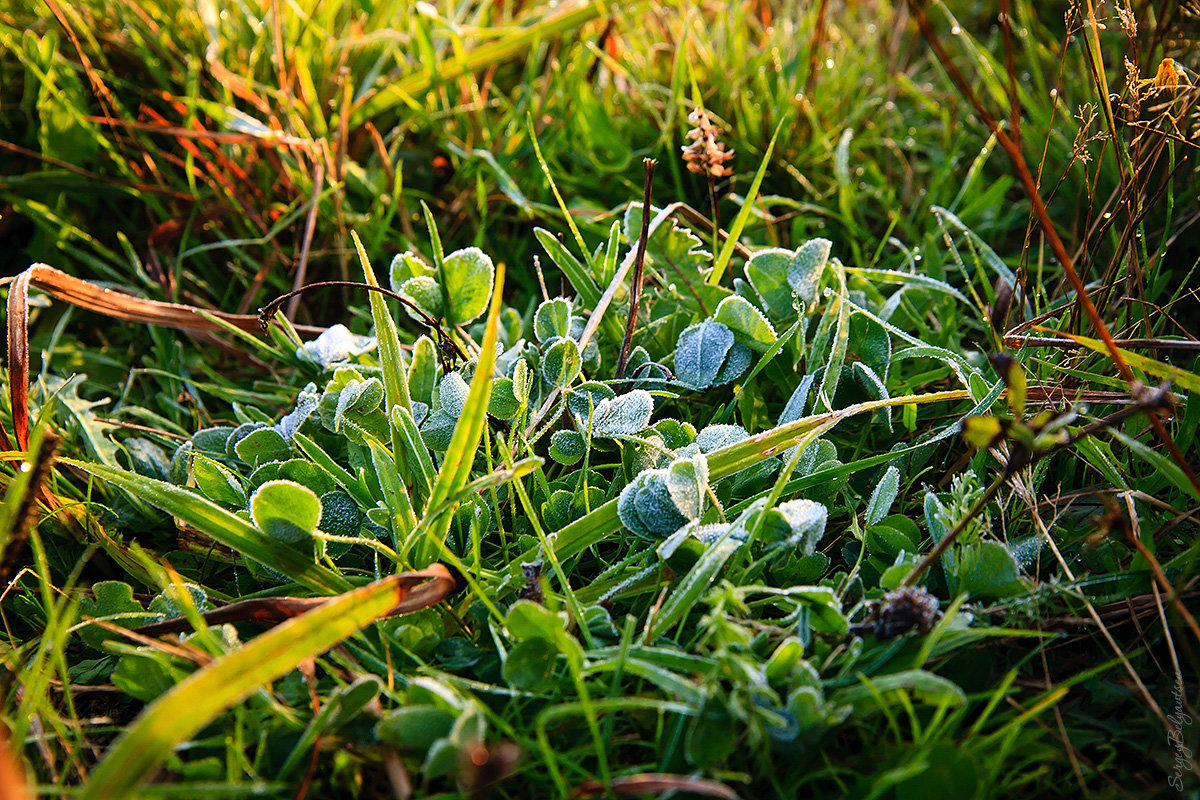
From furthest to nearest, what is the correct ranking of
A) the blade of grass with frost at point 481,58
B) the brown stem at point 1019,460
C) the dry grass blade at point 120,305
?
the blade of grass with frost at point 481,58, the dry grass blade at point 120,305, the brown stem at point 1019,460

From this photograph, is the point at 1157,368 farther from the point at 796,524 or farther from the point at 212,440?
the point at 212,440

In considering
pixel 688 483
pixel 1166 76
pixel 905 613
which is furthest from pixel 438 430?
pixel 1166 76

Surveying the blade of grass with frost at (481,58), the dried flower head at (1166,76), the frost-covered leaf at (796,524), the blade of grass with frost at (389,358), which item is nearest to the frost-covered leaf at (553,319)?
the blade of grass with frost at (389,358)

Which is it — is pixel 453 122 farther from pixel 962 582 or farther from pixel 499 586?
pixel 962 582

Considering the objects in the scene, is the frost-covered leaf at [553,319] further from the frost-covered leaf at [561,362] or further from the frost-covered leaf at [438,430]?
the frost-covered leaf at [438,430]

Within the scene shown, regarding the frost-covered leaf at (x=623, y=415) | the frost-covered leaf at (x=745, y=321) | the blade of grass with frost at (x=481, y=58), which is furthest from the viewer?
the blade of grass with frost at (x=481, y=58)

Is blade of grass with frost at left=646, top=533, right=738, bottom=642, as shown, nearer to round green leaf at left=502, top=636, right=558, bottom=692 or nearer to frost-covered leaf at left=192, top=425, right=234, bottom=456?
round green leaf at left=502, top=636, right=558, bottom=692

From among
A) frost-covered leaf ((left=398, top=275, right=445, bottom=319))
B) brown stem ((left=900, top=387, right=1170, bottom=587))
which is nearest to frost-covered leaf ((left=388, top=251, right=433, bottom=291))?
frost-covered leaf ((left=398, top=275, right=445, bottom=319))

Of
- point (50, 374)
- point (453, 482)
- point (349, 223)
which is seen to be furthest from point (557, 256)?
point (50, 374)
